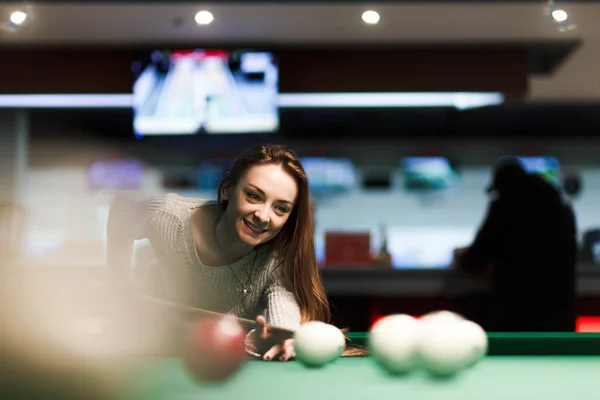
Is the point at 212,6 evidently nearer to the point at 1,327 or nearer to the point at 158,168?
the point at 158,168

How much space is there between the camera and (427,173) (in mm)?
5738

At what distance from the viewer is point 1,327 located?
1794mm

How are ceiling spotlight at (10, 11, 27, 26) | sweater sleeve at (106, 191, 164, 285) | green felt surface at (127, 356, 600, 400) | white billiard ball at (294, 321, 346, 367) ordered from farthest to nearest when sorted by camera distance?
ceiling spotlight at (10, 11, 27, 26) → sweater sleeve at (106, 191, 164, 285) → white billiard ball at (294, 321, 346, 367) → green felt surface at (127, 356, 600, 400)

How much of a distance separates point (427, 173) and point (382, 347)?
4.12 metres

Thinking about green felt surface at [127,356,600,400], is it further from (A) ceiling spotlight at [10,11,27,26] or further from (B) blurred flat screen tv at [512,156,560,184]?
(B) blurred flat screen tv at [512,156,560,184]

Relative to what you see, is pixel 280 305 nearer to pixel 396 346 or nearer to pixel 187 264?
pixel 187 264

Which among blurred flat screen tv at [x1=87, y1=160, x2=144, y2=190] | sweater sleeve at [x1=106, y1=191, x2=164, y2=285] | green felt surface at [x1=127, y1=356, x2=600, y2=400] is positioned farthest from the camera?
blurred flat screen tv at [x1=87, y1=160, x2=144, y2=190]

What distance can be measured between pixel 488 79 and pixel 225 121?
1729mm

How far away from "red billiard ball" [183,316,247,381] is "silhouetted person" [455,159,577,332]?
2.51m

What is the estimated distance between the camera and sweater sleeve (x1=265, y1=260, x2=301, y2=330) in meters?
2.20

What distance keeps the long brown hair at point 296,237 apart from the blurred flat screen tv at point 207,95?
256cm

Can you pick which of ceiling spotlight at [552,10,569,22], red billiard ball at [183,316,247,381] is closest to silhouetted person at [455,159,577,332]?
ceiling spotlight at [552,10,569,22]

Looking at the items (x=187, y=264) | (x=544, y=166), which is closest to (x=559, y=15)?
(x=544, y=166)

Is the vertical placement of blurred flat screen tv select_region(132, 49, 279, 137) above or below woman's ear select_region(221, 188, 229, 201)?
above
